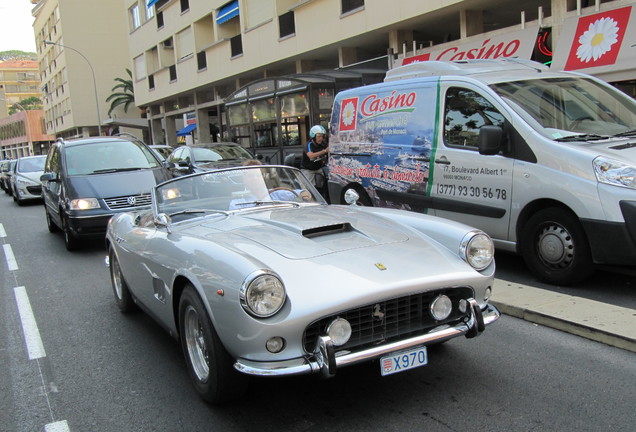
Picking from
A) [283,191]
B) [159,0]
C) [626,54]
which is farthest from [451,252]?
[159,0]

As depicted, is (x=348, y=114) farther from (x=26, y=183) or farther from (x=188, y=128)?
(x=188, y=128)

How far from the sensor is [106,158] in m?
9.12

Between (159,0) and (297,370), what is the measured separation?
108 ft

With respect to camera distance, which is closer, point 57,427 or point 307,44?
point 57,427

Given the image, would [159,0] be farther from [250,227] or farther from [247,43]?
Result: [250,227]

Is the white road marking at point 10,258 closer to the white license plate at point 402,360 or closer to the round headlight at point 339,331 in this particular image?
the round headlight at point 339,331

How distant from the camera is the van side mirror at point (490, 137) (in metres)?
5.32

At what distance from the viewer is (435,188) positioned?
632 cm

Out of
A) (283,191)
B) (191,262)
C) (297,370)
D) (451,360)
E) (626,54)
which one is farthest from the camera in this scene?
(626,54)

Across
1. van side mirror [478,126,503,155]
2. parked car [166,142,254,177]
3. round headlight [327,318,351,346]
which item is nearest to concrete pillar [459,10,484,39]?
parked car [166,142,254,177]

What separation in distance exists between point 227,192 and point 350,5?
14007 mm

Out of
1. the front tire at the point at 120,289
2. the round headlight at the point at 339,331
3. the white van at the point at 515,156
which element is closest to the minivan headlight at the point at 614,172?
the white van at the point at 515,156

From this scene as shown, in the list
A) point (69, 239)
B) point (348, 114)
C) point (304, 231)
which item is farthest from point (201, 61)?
point (304, 231)

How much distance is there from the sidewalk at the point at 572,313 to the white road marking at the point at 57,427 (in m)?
3.43
